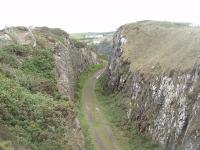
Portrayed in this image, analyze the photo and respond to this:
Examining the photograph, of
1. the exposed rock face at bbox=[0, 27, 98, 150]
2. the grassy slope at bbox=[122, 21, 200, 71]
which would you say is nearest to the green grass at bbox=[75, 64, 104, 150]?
the exposed rock face at bbox=[0, 27, 98, 150]

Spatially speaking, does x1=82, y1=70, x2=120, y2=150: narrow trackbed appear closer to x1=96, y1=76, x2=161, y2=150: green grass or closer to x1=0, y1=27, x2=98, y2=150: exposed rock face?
x1=96, y1=76, x2=161, y2=150: green grass

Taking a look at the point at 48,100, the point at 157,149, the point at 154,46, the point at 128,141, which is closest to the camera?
the point at 48,100

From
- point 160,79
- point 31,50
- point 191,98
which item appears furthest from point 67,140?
point 31,50

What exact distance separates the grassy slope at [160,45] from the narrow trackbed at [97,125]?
8.47 m

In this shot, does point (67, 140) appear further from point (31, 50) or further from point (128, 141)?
point (31, 50)

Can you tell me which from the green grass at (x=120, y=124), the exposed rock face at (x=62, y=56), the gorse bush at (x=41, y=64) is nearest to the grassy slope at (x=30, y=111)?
the gorse bush at (x=41, y=64)

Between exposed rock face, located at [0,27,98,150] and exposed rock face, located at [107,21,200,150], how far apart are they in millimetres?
8426

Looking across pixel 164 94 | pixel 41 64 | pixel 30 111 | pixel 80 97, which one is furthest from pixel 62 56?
pixel 30 111

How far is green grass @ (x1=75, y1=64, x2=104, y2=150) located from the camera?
1786 inches

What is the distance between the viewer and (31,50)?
6116 cm

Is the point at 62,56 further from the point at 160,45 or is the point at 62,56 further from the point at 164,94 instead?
the point at 164,94

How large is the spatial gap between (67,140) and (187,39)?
101 feet

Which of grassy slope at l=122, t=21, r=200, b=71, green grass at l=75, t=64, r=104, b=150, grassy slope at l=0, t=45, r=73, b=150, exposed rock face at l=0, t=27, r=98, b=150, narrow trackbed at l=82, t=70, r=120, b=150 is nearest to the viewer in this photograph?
grassy slope at l=0, t=45, r=73, b=150

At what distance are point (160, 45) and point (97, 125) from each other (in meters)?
20.4
